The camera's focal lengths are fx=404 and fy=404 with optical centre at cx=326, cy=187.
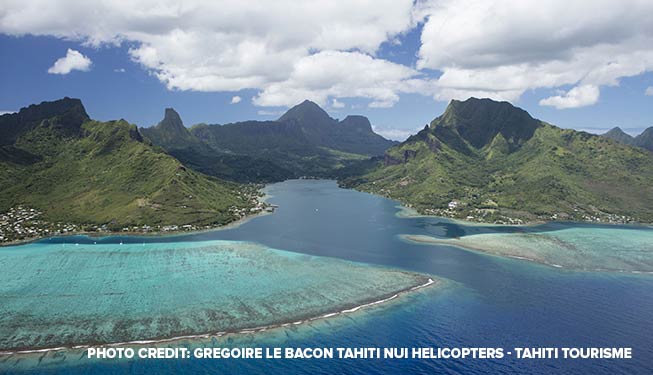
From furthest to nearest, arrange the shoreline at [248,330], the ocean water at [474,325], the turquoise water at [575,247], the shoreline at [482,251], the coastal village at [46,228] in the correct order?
the coastal village at [46,228] < the turquoise water at [575,247] < the shoreline at [482,251] < the shoreline at [248,330] < the ocean water at [474,325]

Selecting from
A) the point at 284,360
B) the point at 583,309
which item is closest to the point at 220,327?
the point at 284,360

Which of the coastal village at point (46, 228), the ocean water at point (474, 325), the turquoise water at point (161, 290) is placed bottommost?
the ocean water at point (474, 325)

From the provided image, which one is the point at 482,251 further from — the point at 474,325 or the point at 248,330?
the point at 248,330

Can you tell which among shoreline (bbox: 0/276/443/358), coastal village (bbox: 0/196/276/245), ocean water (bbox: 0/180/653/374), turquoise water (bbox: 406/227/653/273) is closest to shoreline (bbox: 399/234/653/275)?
turquoise water (bbox: 406/227/653/273)

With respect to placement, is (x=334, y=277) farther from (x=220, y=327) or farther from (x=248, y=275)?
(x=220, y=327)

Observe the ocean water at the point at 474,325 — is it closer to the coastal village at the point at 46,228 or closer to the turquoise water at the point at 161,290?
the turquoise water at the point at 161,290

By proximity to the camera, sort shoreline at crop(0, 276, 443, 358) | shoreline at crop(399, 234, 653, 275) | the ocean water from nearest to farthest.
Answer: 1. the ocean water
2. shoreline at crop(0, 276, 443, 358)
3. shoreline at crop(399, 234, 653, 275)

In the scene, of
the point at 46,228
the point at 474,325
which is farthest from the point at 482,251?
the point at 46,228

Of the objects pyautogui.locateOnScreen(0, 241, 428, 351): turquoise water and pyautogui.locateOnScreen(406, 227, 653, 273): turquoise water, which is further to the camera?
pyautogui.locateOnScreen(406, 227, 653, 273): turquoise water

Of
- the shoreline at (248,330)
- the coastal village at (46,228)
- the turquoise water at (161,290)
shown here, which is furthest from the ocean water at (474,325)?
the coastal village at (46,228)

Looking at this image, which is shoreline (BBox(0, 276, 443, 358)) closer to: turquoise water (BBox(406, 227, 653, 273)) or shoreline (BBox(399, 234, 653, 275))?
shoreline (BBox(399, 234, 653, 275))

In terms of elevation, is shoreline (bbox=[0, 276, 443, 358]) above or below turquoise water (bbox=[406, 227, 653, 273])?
below
